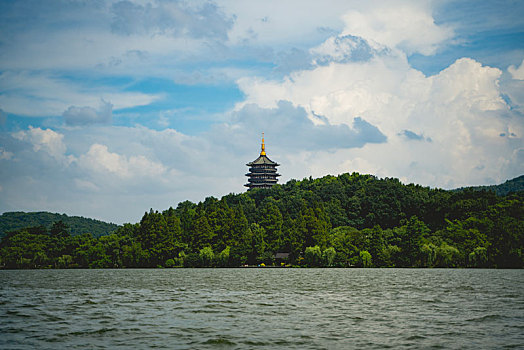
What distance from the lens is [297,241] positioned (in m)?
102

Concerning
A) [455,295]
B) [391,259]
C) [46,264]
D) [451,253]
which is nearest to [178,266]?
[46,264]

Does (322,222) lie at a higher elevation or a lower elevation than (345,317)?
higher

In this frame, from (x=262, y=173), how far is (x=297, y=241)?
8800 centimetres

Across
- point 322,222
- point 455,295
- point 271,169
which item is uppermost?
point 271,169

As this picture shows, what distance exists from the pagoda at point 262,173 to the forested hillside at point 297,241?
65.3 m

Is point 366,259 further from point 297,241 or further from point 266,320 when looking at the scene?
point 266,320

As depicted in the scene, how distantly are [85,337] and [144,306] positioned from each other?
1059 cm

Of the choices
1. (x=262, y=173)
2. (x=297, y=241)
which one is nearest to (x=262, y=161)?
(x=262, y=173)

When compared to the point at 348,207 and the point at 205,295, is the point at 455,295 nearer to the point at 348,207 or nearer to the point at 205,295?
the point at 205,295

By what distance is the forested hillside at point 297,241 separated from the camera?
8700 cm

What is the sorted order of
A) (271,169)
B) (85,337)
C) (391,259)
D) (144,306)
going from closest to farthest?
1. (85,337)
2. (144,306)
3. (391,259)
4. (271,169)

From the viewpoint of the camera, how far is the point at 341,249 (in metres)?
97.0

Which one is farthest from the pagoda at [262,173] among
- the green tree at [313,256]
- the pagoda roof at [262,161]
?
the green tree at [313,256]

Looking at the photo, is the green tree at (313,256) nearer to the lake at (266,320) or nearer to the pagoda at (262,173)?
the lake at (266,320)
